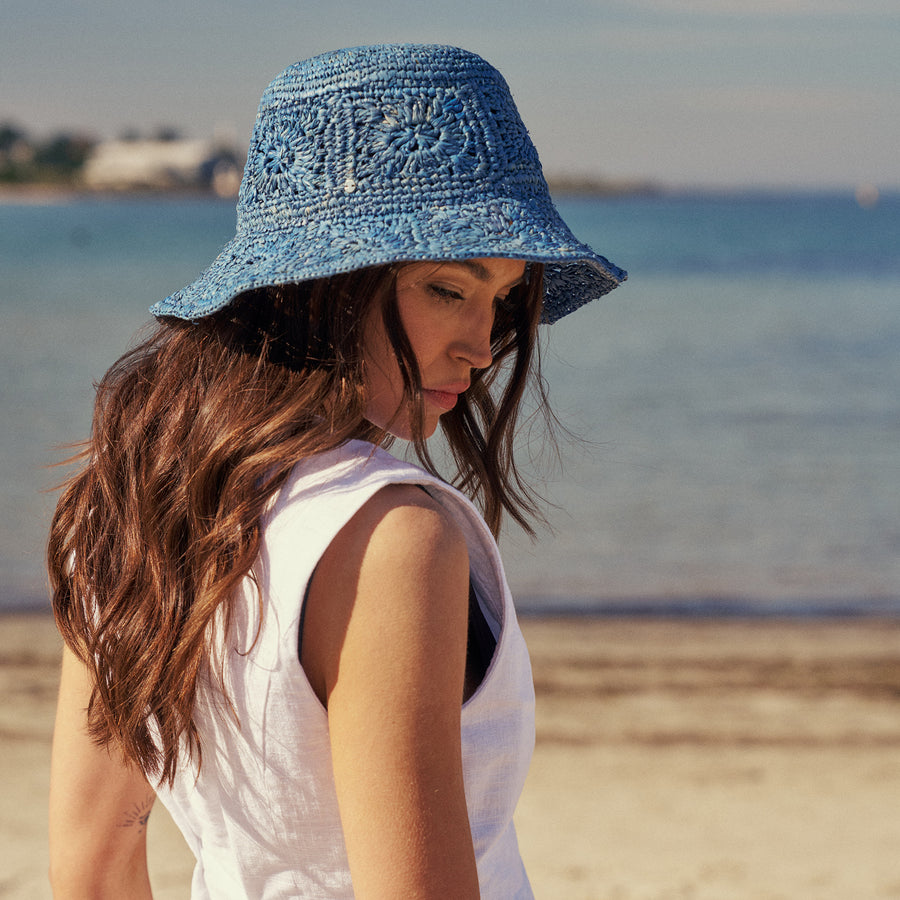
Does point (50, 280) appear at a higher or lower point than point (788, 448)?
lower

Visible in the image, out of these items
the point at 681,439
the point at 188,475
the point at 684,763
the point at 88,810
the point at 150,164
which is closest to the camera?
the point at 188,475

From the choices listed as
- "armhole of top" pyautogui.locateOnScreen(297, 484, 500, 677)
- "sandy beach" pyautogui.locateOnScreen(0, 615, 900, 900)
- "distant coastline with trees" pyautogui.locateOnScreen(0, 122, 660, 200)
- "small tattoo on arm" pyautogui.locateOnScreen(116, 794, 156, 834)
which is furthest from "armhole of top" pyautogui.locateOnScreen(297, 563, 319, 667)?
"distant coastline with trees" pyautogui.locateOnScreen(0, 122, 660, 200)

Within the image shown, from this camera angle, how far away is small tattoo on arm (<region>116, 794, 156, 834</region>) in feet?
4.84

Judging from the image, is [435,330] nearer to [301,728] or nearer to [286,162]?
[286,162]

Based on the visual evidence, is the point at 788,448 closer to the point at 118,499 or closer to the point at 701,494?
the point at 701,494

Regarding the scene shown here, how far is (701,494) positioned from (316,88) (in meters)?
8.26

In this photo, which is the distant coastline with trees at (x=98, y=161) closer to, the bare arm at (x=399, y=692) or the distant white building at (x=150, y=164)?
the distant white building at (x=150, y=164)

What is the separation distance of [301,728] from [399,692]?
0.45 ft

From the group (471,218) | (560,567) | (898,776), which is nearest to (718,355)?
(560,567)

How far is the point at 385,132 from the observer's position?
4.00ft

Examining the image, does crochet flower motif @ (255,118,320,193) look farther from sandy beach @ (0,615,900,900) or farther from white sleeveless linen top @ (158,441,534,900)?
sandy beach @ (0,615,900,900)

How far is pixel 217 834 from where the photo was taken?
127 centimetres

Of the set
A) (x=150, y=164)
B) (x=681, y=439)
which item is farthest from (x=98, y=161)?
(x=681, y=439)

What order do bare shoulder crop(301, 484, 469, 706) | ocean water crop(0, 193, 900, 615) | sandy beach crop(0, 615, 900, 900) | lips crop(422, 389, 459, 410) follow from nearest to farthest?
bare shoulder crop(301, 484, 469, 706) → lips crop(422, 389, 459, 410) → sandy beach crop(0, 615, 900, 900) → ocean water crop(0, 193, 900, 615)
